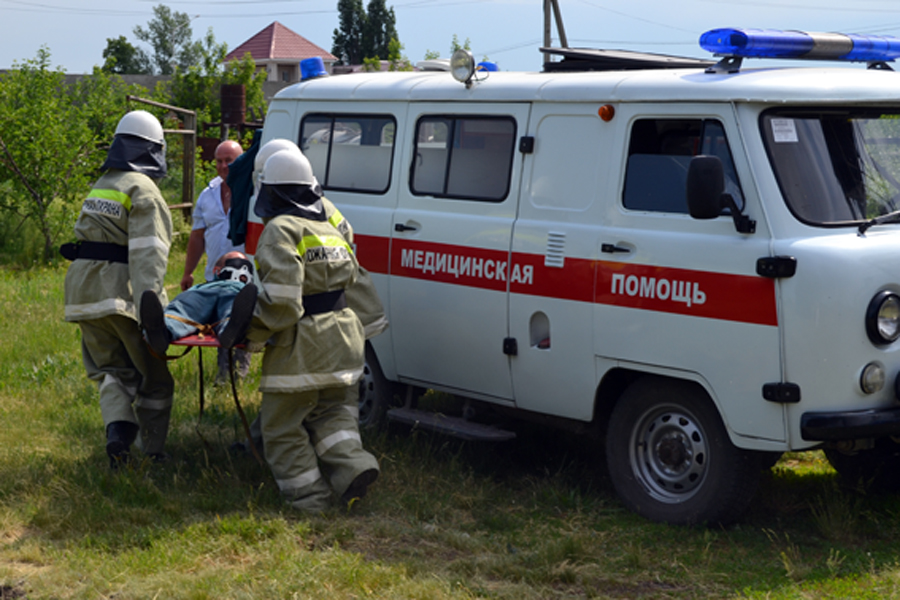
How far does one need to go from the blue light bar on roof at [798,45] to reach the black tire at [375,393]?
2.97 meters

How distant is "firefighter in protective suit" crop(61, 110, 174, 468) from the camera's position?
20.0 ft

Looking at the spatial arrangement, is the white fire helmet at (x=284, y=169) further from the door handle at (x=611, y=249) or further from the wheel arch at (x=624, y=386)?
the wheel arch at (x=624, y=386)

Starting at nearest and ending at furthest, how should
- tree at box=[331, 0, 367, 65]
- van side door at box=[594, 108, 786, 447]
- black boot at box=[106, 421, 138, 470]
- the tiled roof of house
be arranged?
van side door at box=[594, 108, 786, 447] → black boot at box=[106, 421, 138, 470] → the tiled roof of house → tree at box=[331, 0, 367, 65]

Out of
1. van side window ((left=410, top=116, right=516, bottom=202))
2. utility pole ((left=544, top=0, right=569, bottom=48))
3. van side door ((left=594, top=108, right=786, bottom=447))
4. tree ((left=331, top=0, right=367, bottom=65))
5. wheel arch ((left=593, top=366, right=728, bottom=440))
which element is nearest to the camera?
van side door ((left=594, top=108, right=786, bottom=447))

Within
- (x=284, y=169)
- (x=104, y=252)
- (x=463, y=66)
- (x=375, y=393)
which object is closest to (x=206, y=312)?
(x=104, y=252)

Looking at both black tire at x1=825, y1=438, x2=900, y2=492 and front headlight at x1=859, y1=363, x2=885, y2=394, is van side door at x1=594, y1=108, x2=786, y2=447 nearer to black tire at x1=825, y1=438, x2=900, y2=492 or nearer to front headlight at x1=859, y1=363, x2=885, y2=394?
front headlight at x1=859, y1=363, x2=885, y2=394

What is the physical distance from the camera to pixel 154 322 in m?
5.54

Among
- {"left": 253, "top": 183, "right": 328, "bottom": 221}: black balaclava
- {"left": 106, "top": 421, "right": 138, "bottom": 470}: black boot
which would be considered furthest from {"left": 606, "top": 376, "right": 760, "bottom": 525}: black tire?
{"left": 106, "top": 421, "right": 138, "bottom": 470}: black boot

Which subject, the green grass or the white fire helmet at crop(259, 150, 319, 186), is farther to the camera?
the white fire helmet at crop(259, 150, 319, 186)

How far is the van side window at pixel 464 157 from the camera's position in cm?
607

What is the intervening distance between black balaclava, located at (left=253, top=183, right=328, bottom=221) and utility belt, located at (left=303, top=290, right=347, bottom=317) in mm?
422

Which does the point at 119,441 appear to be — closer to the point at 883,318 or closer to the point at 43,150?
the point at 883,318

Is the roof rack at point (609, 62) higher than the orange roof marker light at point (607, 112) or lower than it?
higher

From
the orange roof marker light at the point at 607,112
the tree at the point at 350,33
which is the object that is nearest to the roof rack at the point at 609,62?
the orange roof marker light at the point at 607,112
